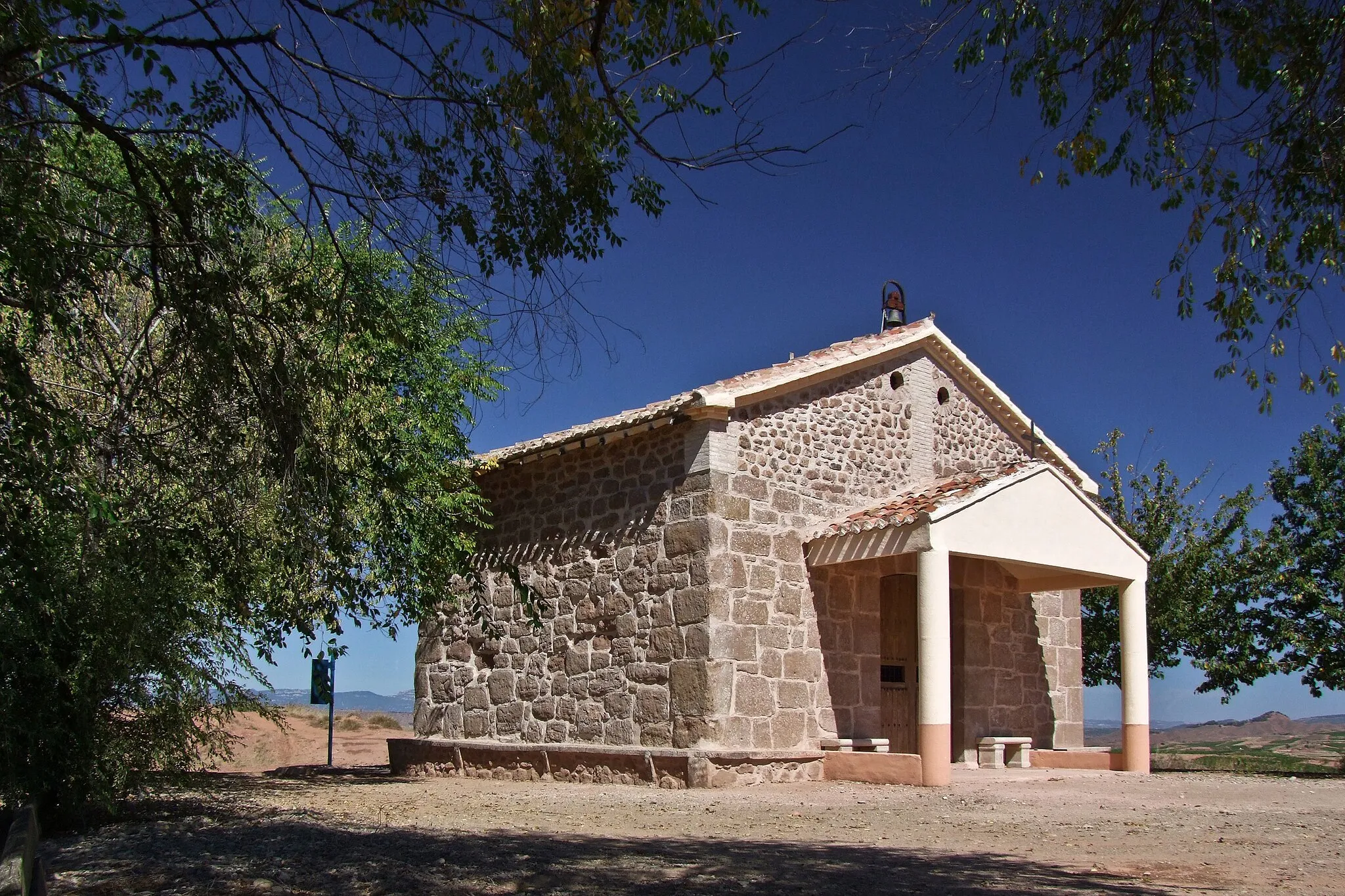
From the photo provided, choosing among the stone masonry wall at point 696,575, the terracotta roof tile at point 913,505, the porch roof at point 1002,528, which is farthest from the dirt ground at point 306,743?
the porch roof at point 1002,528

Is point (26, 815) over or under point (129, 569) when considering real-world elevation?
under

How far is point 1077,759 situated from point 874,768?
12.8 ft

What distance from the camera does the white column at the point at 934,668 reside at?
11.0m

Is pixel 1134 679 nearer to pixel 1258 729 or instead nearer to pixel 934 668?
pixel 934 668

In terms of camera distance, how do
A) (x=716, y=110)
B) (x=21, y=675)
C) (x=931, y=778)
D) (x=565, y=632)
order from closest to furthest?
(x=716, y=110) → (x=21, y=675) → (x=931, y=778) → (x=565, y=632)

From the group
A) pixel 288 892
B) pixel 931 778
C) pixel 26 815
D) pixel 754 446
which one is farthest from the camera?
pixel 754 446

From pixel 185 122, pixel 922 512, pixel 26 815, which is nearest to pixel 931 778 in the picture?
pixel 922 512

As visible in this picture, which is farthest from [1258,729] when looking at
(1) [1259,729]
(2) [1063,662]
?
(2) [1063,662]

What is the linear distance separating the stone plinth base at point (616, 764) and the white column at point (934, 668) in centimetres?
133

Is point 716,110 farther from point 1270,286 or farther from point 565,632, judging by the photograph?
point 565,632

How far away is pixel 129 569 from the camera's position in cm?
792

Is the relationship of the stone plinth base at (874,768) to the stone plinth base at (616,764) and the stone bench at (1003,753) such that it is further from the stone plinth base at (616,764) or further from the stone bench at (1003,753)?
the stone bench at (1003,753)

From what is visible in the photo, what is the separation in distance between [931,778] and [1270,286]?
236 inches

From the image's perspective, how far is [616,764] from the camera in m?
11.9
